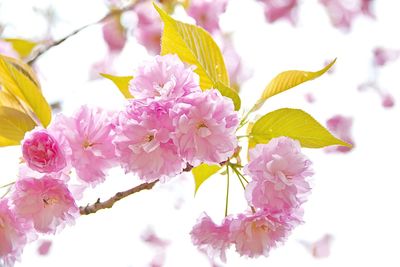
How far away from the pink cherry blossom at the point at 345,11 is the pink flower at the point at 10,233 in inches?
89.4

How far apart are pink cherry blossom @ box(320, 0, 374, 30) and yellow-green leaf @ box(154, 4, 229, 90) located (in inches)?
80.7

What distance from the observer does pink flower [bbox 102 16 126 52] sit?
1847 mm

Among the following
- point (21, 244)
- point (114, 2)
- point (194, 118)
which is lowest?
point (21, 244)

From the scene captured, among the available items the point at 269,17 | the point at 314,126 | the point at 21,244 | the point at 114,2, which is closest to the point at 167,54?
the point at 314,126

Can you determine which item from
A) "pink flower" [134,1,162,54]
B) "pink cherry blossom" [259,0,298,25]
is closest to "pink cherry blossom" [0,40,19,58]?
"pink flower" [134,1,162,54]

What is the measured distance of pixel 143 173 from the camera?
750mm

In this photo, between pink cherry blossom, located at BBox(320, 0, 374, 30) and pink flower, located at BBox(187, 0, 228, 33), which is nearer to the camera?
pink flower, located at BBox(187, 0, 228, 33)

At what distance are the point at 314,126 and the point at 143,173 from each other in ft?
0.82

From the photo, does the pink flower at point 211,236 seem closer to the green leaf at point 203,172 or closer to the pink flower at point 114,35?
the green leaf at point 203,172

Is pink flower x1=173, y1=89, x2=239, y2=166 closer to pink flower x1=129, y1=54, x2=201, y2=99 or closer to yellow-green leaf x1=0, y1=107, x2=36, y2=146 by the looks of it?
pink flower x1=129, y1=54, x2=201, y2=99

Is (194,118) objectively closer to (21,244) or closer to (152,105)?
(152,105)

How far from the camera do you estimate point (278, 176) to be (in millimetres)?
743

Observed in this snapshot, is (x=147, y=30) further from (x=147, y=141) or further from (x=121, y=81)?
(x=147, y=141)

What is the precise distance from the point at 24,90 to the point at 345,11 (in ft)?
7.48
